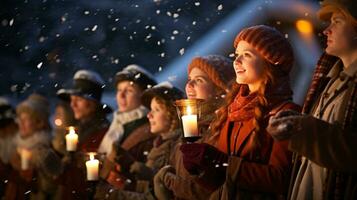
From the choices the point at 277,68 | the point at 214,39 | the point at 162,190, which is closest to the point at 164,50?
the point at 214,39

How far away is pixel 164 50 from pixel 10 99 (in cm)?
264

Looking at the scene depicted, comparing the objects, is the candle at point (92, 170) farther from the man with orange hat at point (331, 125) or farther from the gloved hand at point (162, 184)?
the man with orange hat at point (331, 125)

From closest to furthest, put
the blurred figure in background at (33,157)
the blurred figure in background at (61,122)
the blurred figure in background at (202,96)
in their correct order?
the blurred figure in background at (202,96) → the blurred figure in background at (33,157) → the blurred figure in background at (61,122)

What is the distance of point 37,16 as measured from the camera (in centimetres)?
1114

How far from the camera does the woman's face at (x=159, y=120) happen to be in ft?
17.2

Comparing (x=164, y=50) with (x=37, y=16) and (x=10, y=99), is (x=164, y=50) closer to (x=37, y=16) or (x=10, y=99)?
(x=10, y=99)

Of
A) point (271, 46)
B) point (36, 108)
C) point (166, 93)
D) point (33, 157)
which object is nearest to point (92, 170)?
point (166, 93)

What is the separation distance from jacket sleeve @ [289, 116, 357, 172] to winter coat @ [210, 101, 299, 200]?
0.43 meters

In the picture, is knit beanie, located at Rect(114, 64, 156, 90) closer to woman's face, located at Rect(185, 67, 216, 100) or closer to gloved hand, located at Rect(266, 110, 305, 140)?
woman's face, located at Rect(185, 67, 216, 100)

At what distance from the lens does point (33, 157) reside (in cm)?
705

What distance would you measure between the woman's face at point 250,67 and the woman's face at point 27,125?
14.2 feet

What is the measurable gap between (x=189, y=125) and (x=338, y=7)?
113 cm

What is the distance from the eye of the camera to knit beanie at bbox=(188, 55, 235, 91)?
15.2 feet

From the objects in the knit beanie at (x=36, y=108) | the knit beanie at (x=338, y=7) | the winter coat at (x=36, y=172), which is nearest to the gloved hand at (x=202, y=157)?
the knit beanie at (x=338, y=7)
